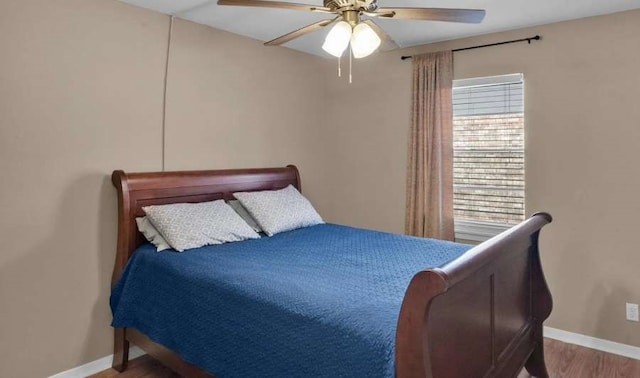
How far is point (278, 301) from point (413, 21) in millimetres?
2307

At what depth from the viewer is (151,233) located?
8.43ft

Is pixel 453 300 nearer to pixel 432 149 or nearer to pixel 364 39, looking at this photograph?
pixel 364 39

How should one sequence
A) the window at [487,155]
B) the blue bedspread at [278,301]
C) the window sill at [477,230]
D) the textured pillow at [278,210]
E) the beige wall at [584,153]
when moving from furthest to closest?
the window sill at [477,230] < the window at [487,155] < the textured pillow at [278,210] < the beige wall at [584,153] < the blue bedspread at [278,301]

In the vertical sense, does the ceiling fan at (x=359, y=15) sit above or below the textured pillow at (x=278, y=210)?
above

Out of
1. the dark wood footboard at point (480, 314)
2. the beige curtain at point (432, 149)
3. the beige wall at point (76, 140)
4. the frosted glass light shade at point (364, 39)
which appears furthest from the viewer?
the beige curtain at point (432, 149)

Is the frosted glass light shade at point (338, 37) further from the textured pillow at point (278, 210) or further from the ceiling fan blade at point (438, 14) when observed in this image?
the textured pillow at point (278, 210)

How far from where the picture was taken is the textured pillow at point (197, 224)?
98.3 inches

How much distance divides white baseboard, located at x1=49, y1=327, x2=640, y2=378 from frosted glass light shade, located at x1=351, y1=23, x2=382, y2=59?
242 centimetres

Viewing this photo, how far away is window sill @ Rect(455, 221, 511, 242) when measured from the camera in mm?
3342

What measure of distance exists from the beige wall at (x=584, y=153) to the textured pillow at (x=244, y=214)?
2101mm

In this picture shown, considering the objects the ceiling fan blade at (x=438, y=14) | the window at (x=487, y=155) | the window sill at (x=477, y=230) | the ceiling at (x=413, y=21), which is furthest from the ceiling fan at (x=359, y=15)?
the window sill at (x=477, y=230)

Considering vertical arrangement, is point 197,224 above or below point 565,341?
above

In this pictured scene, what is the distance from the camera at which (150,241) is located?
2.59 m

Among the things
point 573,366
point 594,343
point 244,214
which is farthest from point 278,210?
point 594,343
